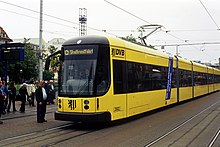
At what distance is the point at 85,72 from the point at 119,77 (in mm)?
1610

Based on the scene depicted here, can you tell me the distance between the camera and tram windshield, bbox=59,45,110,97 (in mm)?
12336

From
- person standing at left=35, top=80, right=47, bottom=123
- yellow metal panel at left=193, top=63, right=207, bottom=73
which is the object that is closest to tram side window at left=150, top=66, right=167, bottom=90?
person standing at left=35, top=80, right=47, bottom=123

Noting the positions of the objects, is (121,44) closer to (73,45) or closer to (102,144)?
(73,45)

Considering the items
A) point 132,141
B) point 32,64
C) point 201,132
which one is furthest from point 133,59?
point 32,64

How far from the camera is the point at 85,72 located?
1245 centimetres

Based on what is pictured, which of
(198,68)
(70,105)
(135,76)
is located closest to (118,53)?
(135,76)

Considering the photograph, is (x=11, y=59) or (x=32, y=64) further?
(x=32, y=64)

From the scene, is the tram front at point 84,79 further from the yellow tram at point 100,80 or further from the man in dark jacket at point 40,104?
the man in dark jacket at point 40,104

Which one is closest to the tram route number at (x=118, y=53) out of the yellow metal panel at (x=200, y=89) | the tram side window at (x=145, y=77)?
the tram side window at (x=145, y=77)

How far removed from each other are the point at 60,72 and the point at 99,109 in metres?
2.15

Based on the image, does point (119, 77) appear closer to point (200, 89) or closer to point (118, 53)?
point (118, 53)

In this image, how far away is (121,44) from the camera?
1395 centimetres

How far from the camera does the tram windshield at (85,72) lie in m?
12.3

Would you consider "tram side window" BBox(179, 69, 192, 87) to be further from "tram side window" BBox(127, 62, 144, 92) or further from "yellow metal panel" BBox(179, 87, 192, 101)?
"tram side window" BBox(127, 62, 144, 92)
